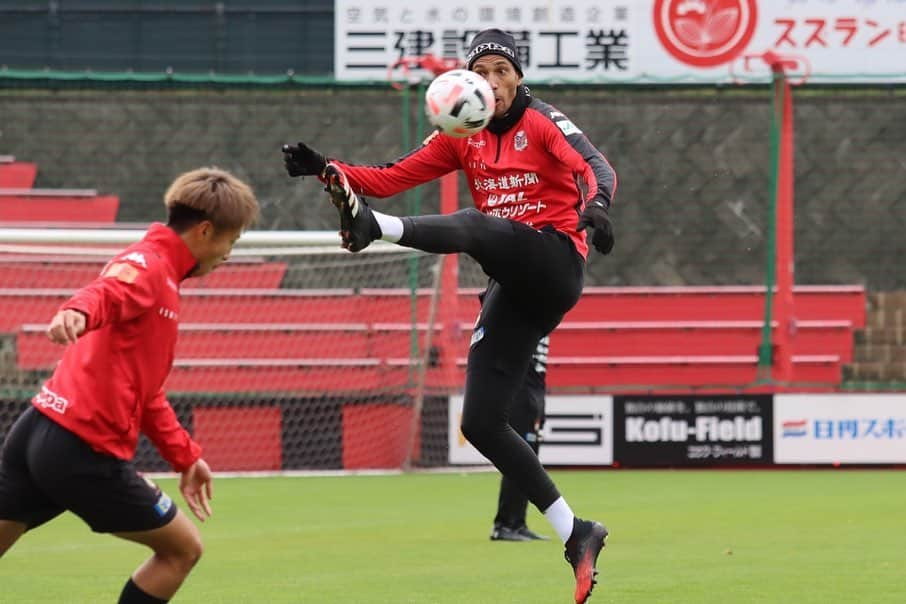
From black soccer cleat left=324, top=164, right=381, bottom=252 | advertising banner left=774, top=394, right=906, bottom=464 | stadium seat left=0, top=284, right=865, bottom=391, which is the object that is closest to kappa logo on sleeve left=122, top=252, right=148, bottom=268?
black soccer cleat left=324, top=164, right=381, bottom=252

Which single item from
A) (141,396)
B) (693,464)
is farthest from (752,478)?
(141,396)

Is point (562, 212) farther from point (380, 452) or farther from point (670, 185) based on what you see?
point (670, 185)

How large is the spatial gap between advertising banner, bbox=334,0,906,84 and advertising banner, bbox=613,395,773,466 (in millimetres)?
3470

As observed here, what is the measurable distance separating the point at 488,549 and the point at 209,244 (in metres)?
4.51

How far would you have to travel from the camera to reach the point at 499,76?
7219 mm

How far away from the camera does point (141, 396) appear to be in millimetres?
5027

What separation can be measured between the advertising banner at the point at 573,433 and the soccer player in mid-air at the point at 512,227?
8546mm

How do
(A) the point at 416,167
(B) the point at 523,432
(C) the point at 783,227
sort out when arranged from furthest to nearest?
1. (C) the point at 783,227
2. (B) the point at 523,432
3. (A) the point at 416,167

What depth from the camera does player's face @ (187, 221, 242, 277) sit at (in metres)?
5.15

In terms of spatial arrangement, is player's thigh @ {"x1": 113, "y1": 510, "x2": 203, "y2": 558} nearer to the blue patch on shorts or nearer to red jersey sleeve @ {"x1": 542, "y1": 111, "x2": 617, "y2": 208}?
the blue patch on shorts

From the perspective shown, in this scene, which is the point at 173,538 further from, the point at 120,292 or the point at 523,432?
the point at 523,432

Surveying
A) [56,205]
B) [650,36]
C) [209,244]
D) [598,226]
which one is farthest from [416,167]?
[56,205]

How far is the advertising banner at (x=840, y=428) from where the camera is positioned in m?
15.9

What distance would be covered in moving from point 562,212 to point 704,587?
5.93 feet
